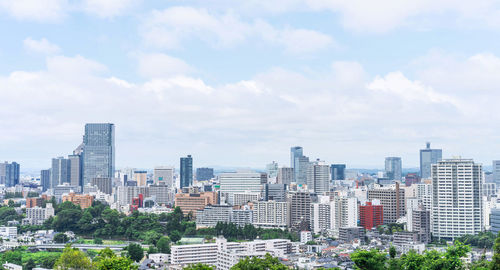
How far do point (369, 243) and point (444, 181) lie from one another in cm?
Answer: 556

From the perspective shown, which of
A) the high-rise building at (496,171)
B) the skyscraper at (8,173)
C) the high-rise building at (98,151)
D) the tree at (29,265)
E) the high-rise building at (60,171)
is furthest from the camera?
the skyscraper at (8,173)

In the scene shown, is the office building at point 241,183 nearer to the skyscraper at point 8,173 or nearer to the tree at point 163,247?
the tree at point 163,247

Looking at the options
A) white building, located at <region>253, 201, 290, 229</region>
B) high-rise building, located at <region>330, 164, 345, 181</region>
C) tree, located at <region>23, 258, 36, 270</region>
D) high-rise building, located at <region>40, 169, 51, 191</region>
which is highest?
high-rise building, located at <region>330, 164, 345, 181</region>

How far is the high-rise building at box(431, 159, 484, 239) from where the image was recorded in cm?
3030

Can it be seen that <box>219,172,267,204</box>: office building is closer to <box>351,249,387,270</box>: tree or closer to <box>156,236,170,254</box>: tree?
<box>156,236,170,254</box>: tree

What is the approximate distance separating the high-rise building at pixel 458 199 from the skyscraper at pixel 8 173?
66.5 meters

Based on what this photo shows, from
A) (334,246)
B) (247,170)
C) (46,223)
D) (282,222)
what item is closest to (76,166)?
(247,170)

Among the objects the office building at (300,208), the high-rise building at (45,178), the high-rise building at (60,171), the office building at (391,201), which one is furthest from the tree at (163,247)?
the high-rise building at (45,178)

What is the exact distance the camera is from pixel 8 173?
80188 millimetres

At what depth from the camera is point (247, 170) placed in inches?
2085

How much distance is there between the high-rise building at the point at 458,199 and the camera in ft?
99.4

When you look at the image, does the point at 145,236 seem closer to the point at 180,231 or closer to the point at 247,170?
the point at 180,231

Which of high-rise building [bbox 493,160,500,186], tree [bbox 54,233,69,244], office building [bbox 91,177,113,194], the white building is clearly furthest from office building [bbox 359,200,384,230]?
office building [bbox 91,177,113,194]

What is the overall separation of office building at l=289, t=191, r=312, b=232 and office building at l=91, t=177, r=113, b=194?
35147 mm
